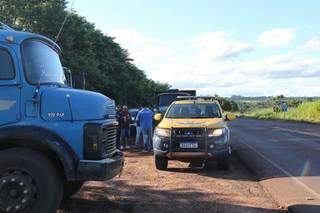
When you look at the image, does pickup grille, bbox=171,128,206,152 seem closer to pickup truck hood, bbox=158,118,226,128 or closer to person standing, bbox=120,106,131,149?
pickup truck hood, bbox=158,118,226,128

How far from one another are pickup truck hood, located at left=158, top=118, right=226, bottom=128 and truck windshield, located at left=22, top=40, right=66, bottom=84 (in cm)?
607

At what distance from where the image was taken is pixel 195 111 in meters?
16.0

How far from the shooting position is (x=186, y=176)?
45.4ft

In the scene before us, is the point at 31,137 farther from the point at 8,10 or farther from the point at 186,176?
the point at 8,10

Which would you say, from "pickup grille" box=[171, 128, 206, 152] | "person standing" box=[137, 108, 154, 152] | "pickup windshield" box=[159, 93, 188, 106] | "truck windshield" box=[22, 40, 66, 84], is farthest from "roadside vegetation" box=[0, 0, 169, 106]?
"truck windshield" box=[22, 40, 66, 84]

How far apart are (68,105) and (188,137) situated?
6836 mm

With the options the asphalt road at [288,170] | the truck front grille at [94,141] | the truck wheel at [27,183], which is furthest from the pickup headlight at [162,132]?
the truck wheel at [27,183]

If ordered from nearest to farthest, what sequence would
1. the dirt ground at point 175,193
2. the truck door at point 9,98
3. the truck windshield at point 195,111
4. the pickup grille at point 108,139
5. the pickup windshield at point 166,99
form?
1. the truck door at point 9,98
2. the pickup grille at point 108,139
3. the dirt ground at point 175,193
4. the truck windshield at point 195,111
5. the pickup windshield at point 166,99

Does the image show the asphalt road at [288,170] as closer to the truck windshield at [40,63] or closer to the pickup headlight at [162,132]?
the pickup headlight at [162,132]

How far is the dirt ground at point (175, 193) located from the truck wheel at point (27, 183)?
4.52 ft

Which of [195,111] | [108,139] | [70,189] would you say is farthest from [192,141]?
[108,139]

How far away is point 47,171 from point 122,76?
4151 centimetres

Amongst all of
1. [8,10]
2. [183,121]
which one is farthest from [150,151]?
[8,10]

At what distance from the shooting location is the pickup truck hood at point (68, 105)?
8.12 metres
